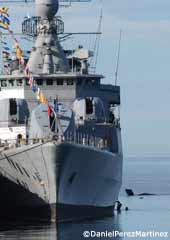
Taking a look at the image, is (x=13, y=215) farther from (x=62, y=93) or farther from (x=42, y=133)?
(x=62, y=93)

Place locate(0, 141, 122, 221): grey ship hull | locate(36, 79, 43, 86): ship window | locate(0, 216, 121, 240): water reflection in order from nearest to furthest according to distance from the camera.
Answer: locate(0, 216, 121, 240): water reflection < locate(0, 141, 122, 221): grey ship hull < locate(36, 79, 43, 86): ship window

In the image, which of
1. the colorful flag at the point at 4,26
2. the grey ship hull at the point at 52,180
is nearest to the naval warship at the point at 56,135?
the grey ship hull at the point at 52,180

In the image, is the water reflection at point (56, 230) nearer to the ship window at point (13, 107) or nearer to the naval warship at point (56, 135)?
the naval warship at point (56, 135)

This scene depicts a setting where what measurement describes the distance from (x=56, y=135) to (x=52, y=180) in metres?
2.25

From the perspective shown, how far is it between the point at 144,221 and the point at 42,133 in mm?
6920

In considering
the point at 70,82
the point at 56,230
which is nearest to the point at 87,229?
the point at 56,230

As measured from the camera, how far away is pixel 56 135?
5400cm

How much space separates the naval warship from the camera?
53875mm

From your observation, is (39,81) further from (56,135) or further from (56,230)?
(56,230)

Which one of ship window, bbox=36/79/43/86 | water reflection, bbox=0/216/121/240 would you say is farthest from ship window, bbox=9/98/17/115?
water reflection, bbox=0/216/121/240

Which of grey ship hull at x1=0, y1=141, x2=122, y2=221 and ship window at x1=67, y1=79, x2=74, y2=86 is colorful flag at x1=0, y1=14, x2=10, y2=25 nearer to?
grey ship hull at x1=0, y1=141, x2=122, y2=221

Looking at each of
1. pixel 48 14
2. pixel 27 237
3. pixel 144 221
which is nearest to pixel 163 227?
pixel 144 221

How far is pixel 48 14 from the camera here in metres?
65.9

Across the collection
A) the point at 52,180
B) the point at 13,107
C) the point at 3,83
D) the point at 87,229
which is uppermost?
the point at 3,83
